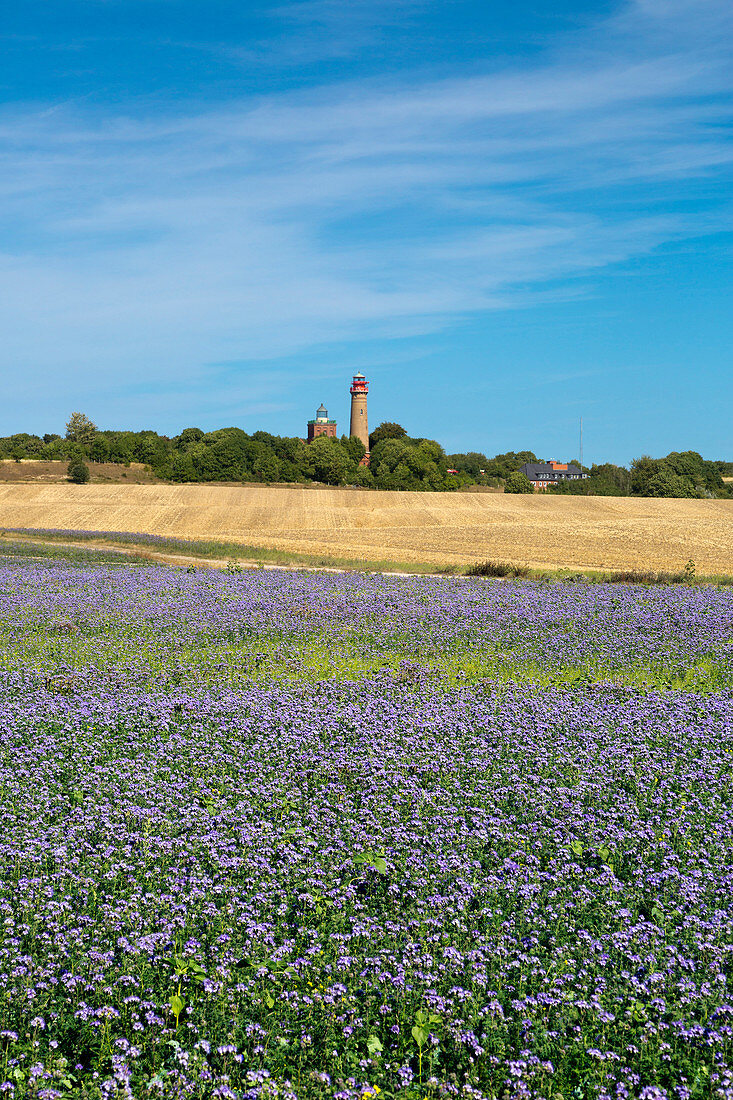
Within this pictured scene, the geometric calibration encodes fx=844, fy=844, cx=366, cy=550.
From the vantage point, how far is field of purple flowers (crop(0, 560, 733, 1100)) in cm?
512

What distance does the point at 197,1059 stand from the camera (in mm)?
4934

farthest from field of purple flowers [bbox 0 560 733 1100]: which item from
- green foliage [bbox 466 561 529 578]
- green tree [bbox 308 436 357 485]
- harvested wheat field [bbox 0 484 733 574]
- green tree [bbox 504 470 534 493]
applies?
green tree [bbox 504 470 534 493]

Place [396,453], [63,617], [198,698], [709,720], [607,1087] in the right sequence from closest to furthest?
[607,1087], [709,720], [198,698], [63,617], [396,453]

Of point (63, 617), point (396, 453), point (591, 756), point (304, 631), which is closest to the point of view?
point (591, 756)

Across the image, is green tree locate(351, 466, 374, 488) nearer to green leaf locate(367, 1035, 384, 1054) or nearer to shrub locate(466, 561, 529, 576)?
shrub locate(466, 561, 529, 576)

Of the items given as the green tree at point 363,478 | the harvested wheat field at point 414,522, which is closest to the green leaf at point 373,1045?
the harvested wheat field at point 414,522

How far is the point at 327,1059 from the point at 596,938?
2.30 meters

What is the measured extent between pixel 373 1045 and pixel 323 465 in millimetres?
127258

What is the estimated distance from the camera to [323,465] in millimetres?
131125

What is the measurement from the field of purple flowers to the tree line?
4240 inches

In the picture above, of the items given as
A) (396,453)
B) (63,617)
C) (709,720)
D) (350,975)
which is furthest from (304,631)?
(396,453)

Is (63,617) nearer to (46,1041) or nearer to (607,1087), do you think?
(46,1041)

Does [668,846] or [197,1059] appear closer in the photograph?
[197,1059]

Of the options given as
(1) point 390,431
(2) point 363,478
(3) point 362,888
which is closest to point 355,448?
(1) point 390,431
